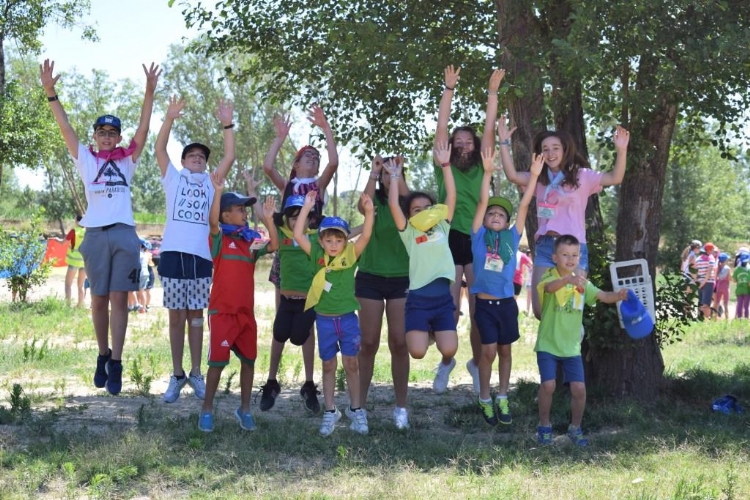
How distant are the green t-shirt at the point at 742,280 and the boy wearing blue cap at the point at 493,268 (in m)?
13.8

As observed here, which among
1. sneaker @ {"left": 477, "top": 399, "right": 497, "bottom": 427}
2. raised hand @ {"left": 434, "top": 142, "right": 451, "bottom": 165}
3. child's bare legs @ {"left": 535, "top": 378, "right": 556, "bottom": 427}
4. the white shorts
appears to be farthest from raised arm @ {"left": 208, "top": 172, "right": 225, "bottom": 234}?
child's bare legs @ {"left": 535, "top": 378, "right": 556, "bottom": 427}

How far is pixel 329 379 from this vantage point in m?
6.50

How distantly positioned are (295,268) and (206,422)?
1.41 meters

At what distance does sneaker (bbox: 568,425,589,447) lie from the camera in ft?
21.2

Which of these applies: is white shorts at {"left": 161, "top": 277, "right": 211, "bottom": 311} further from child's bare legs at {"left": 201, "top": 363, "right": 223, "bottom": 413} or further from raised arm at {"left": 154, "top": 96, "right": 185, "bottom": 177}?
raised arm at {"left": 154, "top": 96, "right": 185, "bottom": 177}

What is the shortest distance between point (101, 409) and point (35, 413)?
1.91 feet

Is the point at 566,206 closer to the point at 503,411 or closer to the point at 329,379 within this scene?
the point at 503,411

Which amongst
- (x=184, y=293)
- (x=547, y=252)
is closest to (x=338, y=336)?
(x=184, y=293)

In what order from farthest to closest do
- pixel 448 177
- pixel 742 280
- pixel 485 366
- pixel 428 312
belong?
1. pixel 742 280
2. pixel 485 366
3. pixel 448 177
4. pixel 428 312

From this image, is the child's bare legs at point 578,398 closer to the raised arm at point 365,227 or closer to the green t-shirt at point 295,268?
the raised arm at point 365,227

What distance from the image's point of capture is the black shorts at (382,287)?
6973 millimetres

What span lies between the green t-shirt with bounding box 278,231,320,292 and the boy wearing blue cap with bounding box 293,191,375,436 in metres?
0.53

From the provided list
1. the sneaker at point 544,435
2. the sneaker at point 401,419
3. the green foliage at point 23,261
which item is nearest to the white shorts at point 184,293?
the sneaker at point 401,419

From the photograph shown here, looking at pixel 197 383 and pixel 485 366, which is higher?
pixel 485 366
